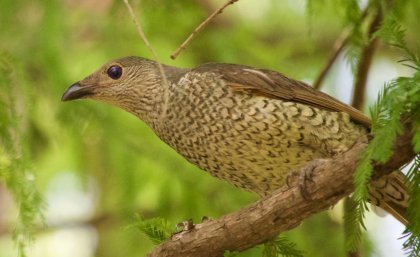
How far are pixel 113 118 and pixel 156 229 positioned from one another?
2.25 m

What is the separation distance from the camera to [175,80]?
17.4 ft

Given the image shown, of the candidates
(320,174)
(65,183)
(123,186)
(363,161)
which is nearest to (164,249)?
(320,174)

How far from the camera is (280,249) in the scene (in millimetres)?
4121

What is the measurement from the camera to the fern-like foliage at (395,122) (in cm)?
335

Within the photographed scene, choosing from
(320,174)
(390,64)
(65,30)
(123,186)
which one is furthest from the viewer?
(390,64)

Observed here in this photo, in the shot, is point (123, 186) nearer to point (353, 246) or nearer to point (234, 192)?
point (234, 192)

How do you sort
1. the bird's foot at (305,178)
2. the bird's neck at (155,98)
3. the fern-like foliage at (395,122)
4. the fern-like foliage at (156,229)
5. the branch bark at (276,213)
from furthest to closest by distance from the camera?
the bird's neck at (155,98) → the fern-like foliage at (156,229) → the bird's foot at (305,178) → the branch bark at (276,213) → the fern-like foliage at (395,122)

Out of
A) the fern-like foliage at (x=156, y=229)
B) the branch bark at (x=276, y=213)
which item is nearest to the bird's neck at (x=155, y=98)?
the fern-like foliage at (x=156, y=229)

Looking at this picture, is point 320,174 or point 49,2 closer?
point 320,174

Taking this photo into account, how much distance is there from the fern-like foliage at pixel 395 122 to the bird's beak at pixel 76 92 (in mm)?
2241

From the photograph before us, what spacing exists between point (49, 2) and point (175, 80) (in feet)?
3.12

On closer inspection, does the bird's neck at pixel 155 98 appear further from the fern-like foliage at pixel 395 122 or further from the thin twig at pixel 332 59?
the fern-like foliage at pixel 395 122

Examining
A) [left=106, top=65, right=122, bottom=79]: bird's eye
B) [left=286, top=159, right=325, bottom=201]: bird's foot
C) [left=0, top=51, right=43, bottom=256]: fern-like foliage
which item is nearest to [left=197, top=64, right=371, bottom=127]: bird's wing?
[left=106, top=65, right=122, bottom=79]: bird's eye

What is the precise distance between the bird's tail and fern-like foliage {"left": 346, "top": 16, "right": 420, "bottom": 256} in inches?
44.9
